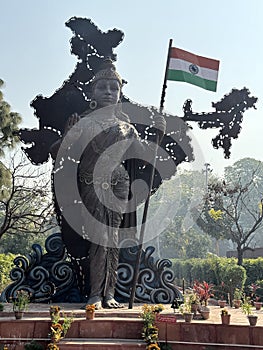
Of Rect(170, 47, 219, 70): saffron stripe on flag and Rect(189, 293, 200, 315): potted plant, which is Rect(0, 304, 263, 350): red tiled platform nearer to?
Rect(189, 293, 200, 315): potted plant

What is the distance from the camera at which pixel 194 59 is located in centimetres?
710

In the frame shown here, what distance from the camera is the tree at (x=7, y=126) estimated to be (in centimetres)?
1159

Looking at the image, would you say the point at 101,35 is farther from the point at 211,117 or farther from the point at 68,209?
the point at 68,209

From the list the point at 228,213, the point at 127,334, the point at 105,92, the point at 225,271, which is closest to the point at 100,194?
the point at 105,92

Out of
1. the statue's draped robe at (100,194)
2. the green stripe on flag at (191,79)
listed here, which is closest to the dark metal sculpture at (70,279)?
the statue's draped robe at (100,194)

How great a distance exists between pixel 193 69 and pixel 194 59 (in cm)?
17

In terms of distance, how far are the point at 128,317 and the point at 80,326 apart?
0.70 meters

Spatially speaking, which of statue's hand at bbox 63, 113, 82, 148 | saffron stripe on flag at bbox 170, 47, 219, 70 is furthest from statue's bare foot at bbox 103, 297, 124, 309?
saffron stripe on flag at bbox 170, 47, 219, 70

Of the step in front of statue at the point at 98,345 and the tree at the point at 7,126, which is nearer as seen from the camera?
the step in front of statue at the point at 98,345

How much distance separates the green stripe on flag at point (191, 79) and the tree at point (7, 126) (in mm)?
5885

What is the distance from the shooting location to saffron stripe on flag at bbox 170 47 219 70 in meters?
6.99

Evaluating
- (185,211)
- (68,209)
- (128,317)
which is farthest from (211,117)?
(185,211)

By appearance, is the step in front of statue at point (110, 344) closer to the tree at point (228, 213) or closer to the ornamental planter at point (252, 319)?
the ornamental planter at point (252, 319)

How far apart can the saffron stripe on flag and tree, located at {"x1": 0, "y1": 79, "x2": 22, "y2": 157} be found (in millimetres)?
5907
